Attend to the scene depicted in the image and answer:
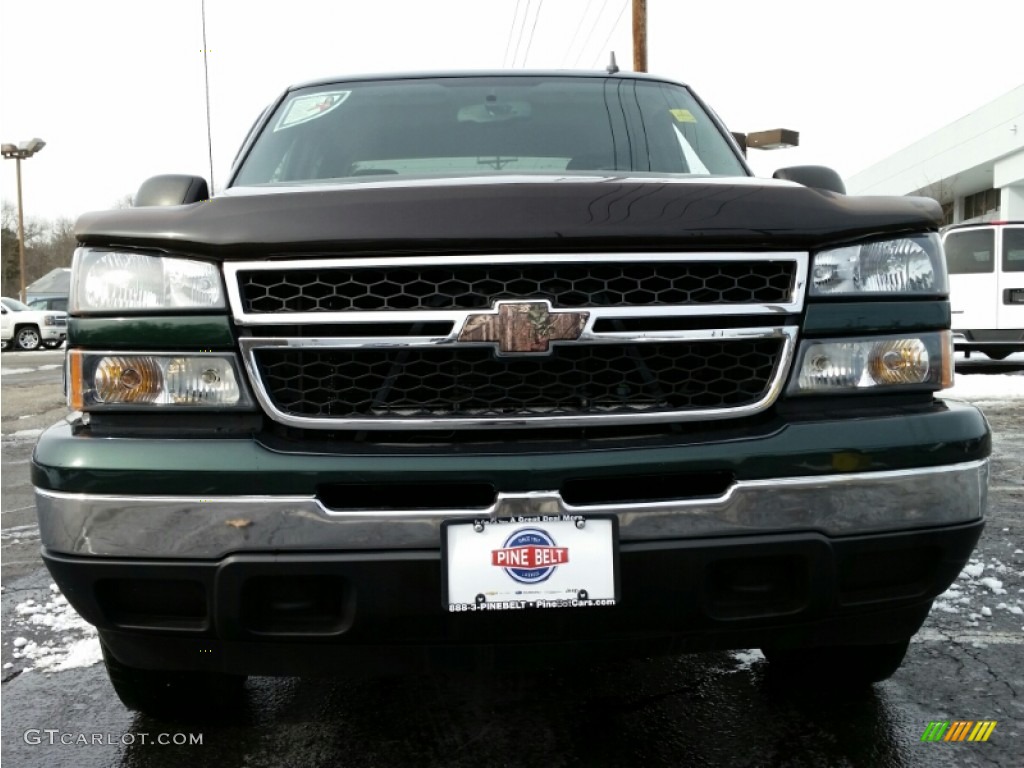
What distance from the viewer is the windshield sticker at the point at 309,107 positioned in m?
3.19

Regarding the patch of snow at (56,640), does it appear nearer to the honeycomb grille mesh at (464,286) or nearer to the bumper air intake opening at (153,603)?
the bumper air intake opening at (153,603)

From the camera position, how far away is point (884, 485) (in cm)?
181

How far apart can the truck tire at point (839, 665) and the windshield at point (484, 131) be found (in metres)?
1.45

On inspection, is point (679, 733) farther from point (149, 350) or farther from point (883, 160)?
point (883, 160)

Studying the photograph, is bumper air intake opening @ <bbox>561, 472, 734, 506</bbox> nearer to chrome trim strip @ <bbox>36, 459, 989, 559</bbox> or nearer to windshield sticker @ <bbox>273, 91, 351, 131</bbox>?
chrome trim strip @ <bbox>36, 459, 989, 559</bbox>

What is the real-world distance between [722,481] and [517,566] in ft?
1.41

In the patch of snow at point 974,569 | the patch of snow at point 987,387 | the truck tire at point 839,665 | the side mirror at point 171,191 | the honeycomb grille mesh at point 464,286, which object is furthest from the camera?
the patch of snow at point 987,387

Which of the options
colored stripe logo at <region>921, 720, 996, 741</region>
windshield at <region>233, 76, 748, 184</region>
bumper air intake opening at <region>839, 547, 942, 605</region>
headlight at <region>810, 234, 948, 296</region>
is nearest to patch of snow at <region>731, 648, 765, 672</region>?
colored stripe logo at <region>921, 720, 996, 741</region>

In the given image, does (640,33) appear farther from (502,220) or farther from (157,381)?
(157,381)

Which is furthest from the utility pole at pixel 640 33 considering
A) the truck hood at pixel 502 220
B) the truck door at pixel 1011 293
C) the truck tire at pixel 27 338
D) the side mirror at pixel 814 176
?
the truck tire at pixel 27 338

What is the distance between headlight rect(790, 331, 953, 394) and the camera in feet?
6.27

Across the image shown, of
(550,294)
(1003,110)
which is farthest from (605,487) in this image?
(1003,110)

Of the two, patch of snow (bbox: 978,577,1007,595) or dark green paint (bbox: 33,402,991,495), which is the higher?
dark green paint (bbox: 33,402,991,495)

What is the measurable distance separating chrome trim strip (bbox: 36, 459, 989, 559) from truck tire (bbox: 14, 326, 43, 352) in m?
29.5
